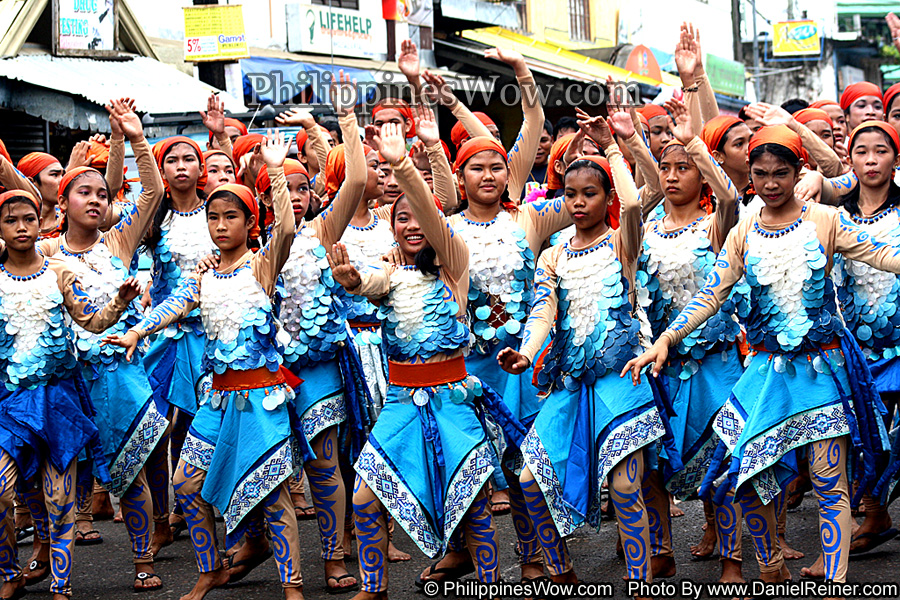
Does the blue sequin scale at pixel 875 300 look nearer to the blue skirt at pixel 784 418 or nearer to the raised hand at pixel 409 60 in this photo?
the blue skirt at pixel 784 418

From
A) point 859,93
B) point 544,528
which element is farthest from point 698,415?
point 859,93

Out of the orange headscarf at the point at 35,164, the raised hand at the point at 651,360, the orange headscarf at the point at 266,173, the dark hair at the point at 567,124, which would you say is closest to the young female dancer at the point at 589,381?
the raised hand at the point at 651,360

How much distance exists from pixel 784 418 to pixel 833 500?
388mm

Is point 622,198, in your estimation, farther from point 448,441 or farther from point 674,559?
point 674,559

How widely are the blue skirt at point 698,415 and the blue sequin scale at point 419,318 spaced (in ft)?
3.85

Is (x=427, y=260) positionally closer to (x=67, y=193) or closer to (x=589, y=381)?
(x=589, y=381)

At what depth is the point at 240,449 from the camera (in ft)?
17.0

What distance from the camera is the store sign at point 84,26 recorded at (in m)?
12.9

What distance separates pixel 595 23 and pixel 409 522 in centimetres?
2285

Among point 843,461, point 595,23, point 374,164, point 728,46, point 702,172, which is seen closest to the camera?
point 843,461

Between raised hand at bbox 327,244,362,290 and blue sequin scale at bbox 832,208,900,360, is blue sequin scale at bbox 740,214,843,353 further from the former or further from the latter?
raised hand at bbox 327,244,362,290

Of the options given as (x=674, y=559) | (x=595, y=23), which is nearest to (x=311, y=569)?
(x=674, y=559)

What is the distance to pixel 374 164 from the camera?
770 centimetres

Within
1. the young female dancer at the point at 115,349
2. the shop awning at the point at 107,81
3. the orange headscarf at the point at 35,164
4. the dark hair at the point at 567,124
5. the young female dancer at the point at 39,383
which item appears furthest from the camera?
the shop awning at the point at 107,81
